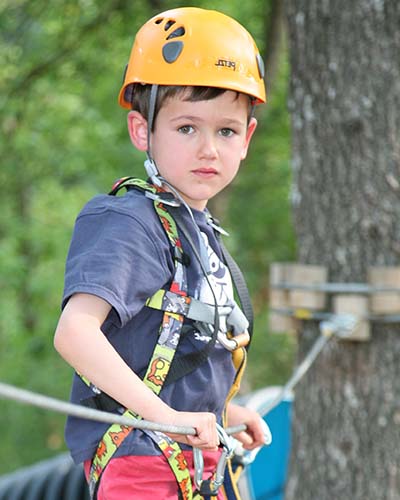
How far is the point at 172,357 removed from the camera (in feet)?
5.49

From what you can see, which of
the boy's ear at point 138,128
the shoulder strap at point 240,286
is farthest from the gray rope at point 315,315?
the boy's ear at point 138,128

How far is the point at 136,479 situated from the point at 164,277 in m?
0.38

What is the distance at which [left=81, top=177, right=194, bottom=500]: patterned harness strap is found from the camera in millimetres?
1656

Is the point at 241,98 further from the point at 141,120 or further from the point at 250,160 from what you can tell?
the point at 250,160

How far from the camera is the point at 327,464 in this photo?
3148mm

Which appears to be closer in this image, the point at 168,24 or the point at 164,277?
the point at 164,277

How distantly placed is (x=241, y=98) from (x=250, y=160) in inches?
290

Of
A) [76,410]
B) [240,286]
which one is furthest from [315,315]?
[76,410]

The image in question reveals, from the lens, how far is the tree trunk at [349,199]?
9.70 feet

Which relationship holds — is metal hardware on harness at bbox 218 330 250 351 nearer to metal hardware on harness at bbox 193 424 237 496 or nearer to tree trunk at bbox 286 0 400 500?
metal hardware on harness at bbox 193 424 237 496

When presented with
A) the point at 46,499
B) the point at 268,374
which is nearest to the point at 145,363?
the point at 46,499

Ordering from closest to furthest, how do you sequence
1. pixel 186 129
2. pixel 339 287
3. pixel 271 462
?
pixel 186 129, pixel 339 287, pixel 271 462

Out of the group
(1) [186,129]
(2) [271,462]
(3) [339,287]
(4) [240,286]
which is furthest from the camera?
(2) [271,462]

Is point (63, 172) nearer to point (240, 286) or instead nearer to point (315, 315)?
point (315, 315)
